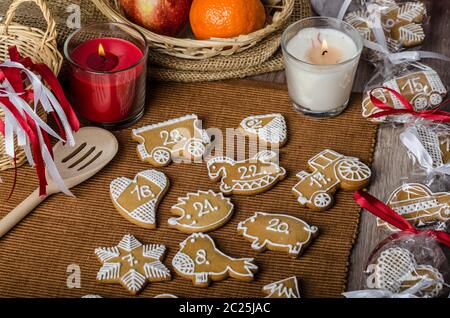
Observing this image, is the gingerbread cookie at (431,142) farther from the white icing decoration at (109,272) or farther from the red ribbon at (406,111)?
the white icing decoration at (109,272)

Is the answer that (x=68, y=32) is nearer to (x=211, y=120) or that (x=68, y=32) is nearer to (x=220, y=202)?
(x=211, y=120)

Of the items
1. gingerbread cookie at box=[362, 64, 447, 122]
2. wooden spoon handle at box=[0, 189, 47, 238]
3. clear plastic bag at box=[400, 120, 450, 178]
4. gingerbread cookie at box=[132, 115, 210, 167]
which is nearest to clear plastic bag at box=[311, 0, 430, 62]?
gingerbread cookie at box=[362, 64, 447, 122]

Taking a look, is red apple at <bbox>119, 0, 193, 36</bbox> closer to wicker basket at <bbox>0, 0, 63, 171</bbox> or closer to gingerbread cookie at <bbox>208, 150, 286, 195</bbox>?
wicker basket at <bbox>0, 0, 63, 171</bbox>

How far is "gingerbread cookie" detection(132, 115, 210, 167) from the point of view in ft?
4.37

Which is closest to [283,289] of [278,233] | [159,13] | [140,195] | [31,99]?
[278,233]

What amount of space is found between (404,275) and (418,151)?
0.29 meters

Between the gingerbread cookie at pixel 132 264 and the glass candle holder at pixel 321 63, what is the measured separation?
442 mm

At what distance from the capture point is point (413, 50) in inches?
61.6

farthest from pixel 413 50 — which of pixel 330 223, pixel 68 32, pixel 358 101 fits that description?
pixel 68 32

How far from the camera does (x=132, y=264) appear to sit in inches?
45.4

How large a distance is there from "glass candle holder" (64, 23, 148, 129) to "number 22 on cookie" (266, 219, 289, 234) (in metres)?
0.39

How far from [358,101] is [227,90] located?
28cm

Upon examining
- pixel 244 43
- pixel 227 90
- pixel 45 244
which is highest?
pixel 244 43

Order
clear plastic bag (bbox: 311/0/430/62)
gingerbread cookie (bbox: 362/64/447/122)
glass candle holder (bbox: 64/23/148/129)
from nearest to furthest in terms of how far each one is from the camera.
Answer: glass candle holder (bbox: 64/23/148/129), gingerbread cookie (bbox: 362/64/447/122), clear plastic bag (bbox: 311/0/430/62)
